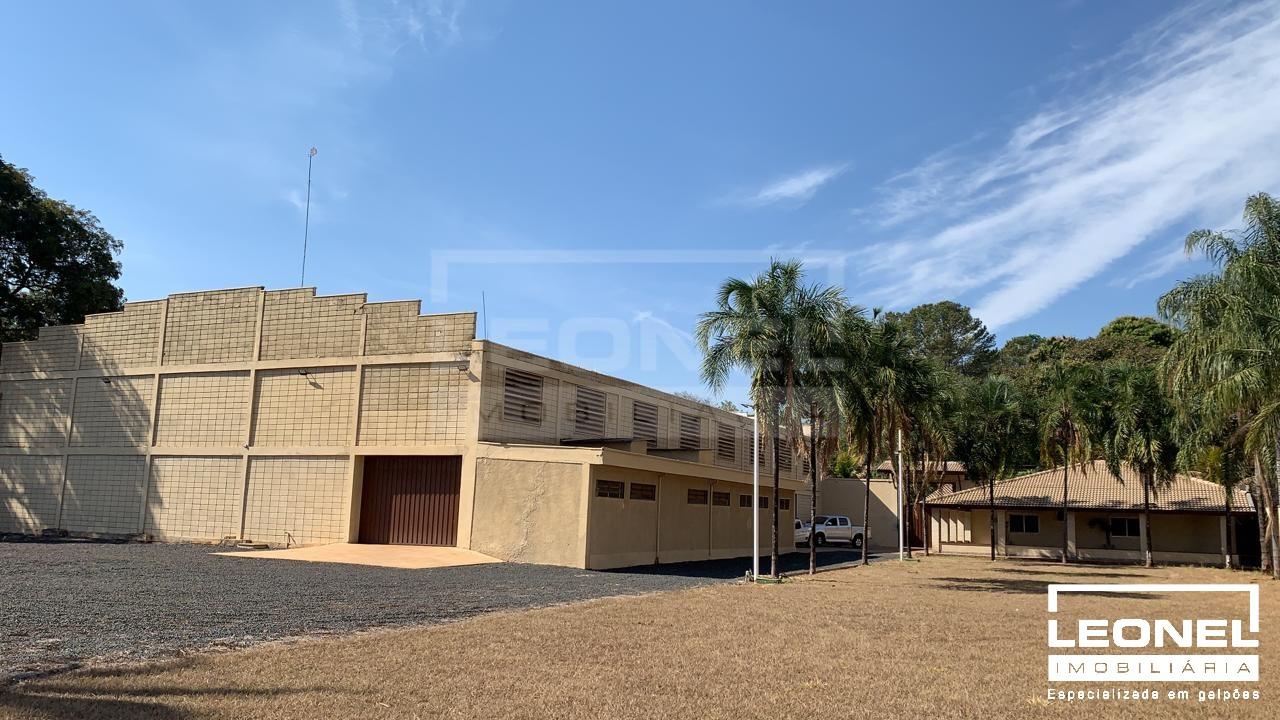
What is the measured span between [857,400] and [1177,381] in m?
→ 8.63

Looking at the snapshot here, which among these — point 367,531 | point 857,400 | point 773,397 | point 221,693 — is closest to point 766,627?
point 221,693

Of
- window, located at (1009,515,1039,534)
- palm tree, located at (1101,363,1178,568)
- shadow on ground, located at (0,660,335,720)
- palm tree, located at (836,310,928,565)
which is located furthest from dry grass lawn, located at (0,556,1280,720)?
window, located at (1009,515,1039,534)

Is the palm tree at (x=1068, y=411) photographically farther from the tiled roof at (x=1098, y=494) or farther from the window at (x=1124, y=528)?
the window at (x=1124, y=528)

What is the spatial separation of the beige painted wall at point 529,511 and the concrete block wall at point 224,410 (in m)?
2.07

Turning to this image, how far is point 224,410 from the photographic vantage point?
106 feet

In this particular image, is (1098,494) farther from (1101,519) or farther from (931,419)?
(931,419)

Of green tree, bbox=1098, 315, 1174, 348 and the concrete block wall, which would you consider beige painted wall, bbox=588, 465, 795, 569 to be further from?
green tree, bbox=1098, 315, 1174, 348

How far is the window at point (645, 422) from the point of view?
37.4 metres

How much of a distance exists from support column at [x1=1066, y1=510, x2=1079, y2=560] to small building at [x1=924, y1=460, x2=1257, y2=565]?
0.05 metres

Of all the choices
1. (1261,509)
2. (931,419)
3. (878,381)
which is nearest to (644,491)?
(878,381)

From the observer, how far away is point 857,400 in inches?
1029

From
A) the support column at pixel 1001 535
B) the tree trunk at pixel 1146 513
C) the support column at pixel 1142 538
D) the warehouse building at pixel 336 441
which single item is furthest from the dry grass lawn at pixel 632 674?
the support column at pixel 1001 535

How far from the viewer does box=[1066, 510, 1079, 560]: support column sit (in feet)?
136

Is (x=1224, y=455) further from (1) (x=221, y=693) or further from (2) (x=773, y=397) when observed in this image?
(1) (x=221, y=693)
